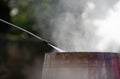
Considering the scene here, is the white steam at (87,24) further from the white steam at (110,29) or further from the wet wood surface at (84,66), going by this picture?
the wet wood surface at (84,66)

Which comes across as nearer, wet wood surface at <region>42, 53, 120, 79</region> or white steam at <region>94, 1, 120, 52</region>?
wet wood surface at <region>42, 53, 120, 79</region>

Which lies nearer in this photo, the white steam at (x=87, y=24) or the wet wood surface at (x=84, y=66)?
the wet wood surface at (x=84, y=66)

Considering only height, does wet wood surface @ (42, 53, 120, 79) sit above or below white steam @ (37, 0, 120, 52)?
below

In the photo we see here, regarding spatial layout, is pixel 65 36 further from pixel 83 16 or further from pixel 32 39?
pixel 32 39

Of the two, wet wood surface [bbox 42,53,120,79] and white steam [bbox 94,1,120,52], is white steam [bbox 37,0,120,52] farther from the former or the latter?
wet wood surface [bbox 42,53,120,79]

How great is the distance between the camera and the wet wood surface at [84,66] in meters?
2.14

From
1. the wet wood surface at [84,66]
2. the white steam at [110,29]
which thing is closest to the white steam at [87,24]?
the white steam at [110,29]

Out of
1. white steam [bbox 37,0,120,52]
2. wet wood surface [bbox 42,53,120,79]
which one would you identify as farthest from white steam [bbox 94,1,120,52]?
wet wood surface [bbox 42,53,120,79]

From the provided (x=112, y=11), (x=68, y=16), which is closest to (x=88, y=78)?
(x=112, y=11)

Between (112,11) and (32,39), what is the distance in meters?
2.17

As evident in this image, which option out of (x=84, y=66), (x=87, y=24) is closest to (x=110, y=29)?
(x=87, y=24)

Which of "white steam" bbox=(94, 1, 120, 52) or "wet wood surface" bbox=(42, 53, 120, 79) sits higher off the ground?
"white steam" bbox=(94, 1, 120, 52)

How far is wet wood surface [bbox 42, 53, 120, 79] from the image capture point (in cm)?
214

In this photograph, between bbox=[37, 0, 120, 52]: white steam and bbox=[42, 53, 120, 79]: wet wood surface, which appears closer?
bbox=[42, 53, 120, 79]: wet wood surface
